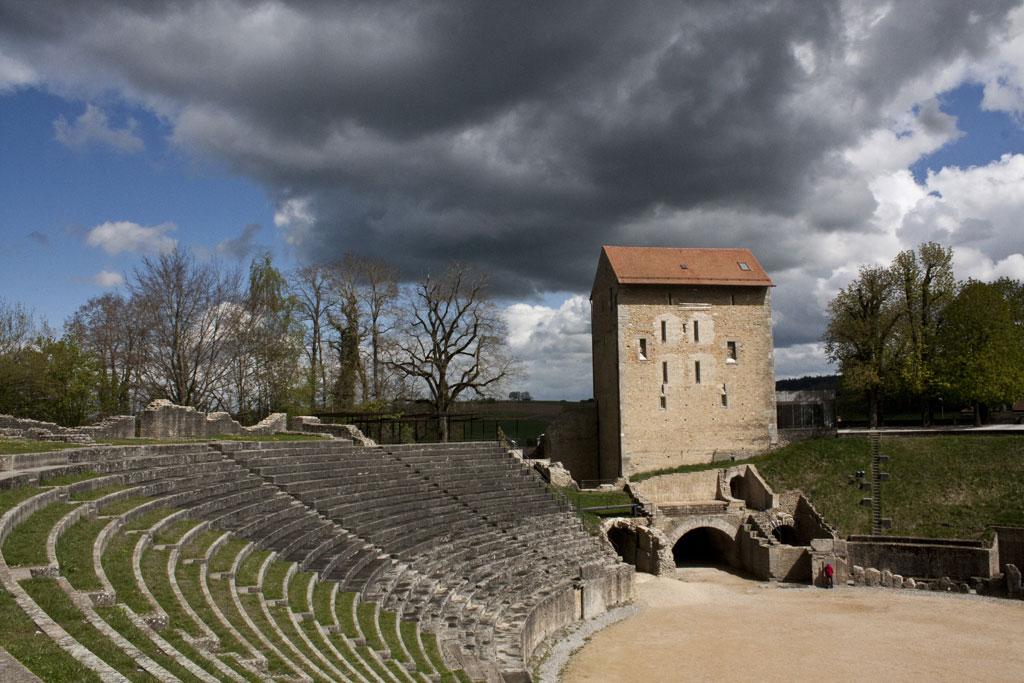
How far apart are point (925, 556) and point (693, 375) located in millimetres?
13466

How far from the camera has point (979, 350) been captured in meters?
41.3

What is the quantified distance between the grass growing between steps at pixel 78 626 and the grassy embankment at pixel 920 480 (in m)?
30.7

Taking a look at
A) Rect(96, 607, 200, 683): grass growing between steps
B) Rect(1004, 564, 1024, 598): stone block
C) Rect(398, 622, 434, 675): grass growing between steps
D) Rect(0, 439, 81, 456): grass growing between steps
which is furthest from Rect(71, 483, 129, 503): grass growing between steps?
Rect(1004, 564, 1024, 598): stone block

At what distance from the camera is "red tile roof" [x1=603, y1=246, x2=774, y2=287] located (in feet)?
128

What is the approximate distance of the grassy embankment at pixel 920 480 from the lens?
30828 mm

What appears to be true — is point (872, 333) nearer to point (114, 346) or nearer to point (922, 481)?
point (922, 481)

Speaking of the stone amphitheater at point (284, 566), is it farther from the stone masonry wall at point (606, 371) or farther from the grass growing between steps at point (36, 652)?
the stone masonry wall at point (606, 371)

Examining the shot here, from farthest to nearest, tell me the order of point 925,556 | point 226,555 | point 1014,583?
point 925,556 < point 1014,583 < point 226,555

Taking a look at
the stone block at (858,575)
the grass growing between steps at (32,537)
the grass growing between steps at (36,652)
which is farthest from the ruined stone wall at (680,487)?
the grass growing between steps at (36,652)

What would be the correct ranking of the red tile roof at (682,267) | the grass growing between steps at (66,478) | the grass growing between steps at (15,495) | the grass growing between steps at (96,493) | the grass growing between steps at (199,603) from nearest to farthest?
1. the grass growing between steps at (199,603)
2. the grass growing between steps at (15,495)
3. the grass growing between steps at (96,493)
4. the grass growing between steps at (66,478)
5. the red tile roof at (682,267)

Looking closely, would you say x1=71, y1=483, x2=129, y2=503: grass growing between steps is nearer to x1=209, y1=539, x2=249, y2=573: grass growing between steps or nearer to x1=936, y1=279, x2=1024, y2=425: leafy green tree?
x1=209, y1=539, x2=249, y2=573: grass growing between steps

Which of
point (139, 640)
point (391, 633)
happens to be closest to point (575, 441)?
point (391, 633)

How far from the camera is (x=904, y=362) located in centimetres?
4275

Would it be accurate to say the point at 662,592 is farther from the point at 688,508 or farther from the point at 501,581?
the point at 501,581
